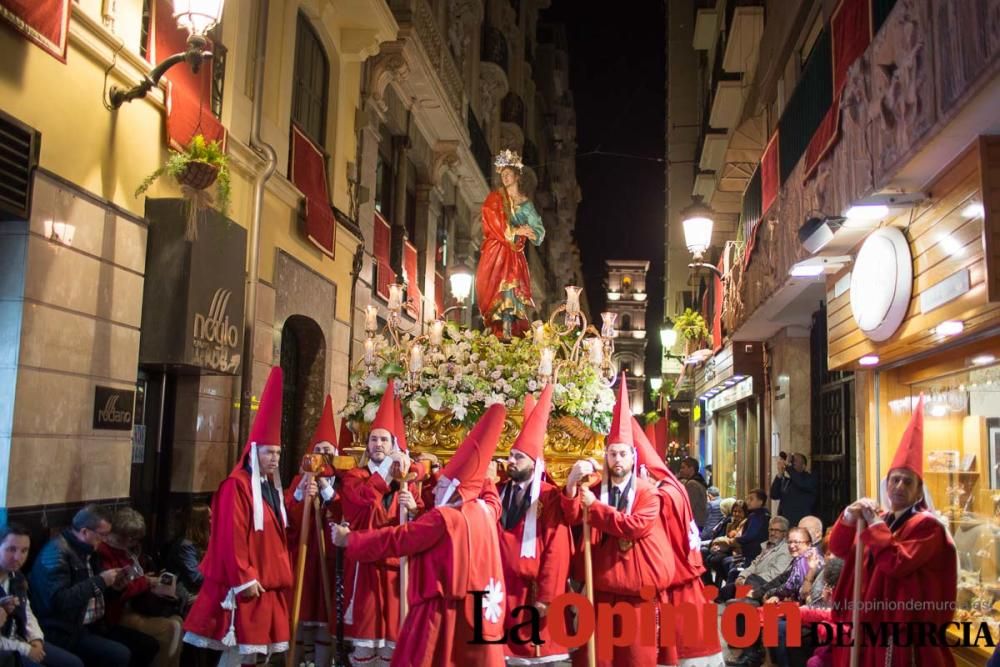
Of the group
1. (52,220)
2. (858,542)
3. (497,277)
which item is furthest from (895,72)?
(52,220)

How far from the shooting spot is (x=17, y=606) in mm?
5559

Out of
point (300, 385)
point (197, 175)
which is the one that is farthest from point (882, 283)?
point (300, 385)

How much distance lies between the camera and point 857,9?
9000 mm

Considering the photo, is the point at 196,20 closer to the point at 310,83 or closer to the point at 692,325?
the point at 310,83

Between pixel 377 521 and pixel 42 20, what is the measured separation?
4.33m

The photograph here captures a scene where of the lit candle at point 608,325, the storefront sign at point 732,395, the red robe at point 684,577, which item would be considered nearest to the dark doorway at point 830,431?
the lit candle at point 608,325

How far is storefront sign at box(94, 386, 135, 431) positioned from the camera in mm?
7531

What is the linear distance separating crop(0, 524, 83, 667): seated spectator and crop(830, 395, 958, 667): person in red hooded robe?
4.99 metres

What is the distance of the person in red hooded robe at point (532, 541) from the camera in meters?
6.63

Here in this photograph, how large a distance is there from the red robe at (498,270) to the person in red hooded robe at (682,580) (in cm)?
396

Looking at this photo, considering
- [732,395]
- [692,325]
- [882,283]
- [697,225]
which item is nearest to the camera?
[882,283]

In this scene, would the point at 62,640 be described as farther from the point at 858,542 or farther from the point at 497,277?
the point at 497,277

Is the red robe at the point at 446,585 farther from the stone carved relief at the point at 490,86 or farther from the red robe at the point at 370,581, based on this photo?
the stone carved relief at the point at 490,86

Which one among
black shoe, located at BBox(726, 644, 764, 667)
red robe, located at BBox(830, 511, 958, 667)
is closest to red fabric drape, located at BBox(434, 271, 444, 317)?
black shoe, located at BBox(726, 644, 764, 667)
